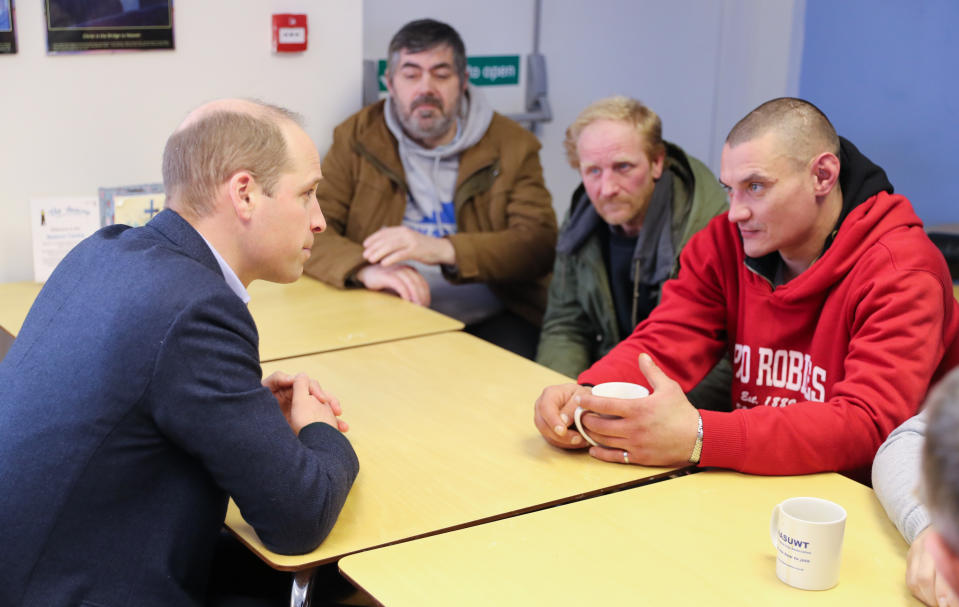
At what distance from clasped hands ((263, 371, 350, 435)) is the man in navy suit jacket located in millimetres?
177

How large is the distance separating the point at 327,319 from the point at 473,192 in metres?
1.01

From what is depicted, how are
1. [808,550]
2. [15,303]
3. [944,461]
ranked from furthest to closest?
[15,303] < [808,550] < [944,461]

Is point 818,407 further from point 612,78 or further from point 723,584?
point 612,78

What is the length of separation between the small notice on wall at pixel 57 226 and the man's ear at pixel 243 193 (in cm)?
154

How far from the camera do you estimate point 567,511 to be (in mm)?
1585

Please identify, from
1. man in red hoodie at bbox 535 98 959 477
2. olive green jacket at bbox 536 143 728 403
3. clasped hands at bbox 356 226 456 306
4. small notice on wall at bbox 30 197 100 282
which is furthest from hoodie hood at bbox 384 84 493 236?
man in red hoodie at bbox 535 98 959 477

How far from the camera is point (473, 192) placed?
11.5 ft

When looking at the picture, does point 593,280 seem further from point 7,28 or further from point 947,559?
point 947,559

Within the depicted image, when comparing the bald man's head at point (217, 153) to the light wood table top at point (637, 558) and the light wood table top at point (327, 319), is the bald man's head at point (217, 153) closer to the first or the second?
the light wood table top at point (637, 558)

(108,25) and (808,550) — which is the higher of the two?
(108,25)

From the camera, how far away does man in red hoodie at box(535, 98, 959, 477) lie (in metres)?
1.74

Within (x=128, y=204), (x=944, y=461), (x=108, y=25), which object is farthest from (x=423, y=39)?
(x=944, y=461)

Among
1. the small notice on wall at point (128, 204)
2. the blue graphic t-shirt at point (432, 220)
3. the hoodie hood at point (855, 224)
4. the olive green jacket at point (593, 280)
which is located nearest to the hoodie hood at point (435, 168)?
the blue graphic t-shirt at point (432, 220)

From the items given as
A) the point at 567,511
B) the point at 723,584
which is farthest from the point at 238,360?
the point at 723,584
